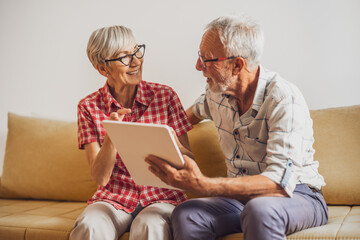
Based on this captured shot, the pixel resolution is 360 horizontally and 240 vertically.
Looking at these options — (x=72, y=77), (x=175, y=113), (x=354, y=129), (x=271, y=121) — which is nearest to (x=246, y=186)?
(x=271, y=121)

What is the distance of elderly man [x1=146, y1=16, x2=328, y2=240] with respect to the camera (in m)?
1.42

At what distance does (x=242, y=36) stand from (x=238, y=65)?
11 centimetres

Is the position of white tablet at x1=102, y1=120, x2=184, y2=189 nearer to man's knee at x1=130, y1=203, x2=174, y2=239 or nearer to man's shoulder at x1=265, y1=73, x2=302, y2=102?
man's knee at x1=130, y1=203, x2=174, y2=239

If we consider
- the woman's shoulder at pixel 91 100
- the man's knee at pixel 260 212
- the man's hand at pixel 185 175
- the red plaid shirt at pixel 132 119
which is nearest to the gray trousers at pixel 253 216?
the man's knee at pixel 260 212

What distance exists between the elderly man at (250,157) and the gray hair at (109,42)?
0.38 m

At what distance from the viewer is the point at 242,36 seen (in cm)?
160

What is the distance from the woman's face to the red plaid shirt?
2.8 inches

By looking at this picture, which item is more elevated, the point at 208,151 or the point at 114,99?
the point at 114,99

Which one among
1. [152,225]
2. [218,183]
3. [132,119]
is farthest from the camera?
[132,119]

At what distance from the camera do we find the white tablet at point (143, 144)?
54.2 inches

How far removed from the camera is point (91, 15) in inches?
108

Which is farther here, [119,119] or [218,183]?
[119,119]

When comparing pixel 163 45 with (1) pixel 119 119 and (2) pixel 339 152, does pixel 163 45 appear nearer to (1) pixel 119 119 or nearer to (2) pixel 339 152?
(1) pixel 119 119

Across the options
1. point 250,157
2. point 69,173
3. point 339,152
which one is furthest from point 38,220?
point 339,152
